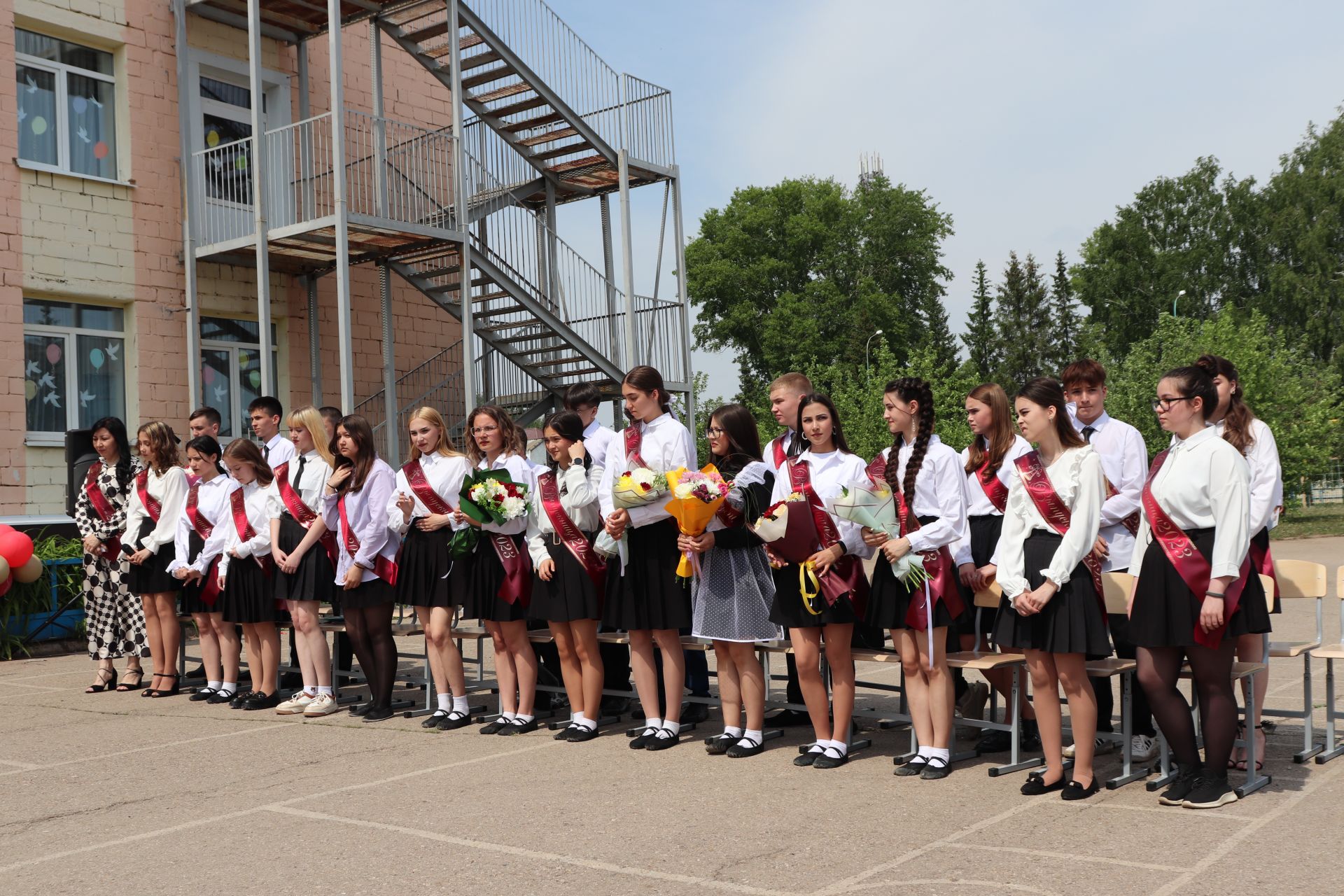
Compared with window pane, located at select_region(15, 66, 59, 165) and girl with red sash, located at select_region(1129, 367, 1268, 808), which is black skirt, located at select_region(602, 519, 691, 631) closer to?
girl with red sash, located at select_region(1129, 367, 1268, 808)

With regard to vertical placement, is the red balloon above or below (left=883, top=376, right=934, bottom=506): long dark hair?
below

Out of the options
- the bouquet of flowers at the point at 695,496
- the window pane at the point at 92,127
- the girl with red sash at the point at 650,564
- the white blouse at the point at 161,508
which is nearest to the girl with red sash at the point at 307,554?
the white blouse at the point at 161,508

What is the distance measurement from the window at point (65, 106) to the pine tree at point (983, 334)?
58398 millimetres

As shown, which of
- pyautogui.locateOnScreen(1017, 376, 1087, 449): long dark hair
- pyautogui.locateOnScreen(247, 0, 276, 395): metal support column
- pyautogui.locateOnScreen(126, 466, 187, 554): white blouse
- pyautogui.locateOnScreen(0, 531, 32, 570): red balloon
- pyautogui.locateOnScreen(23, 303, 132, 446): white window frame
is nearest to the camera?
pyautogui.locateOnScreen(1017, 376, 1087, 449): long dark hair

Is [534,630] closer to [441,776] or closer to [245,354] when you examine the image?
[441,776]

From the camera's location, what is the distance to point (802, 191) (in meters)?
57.7

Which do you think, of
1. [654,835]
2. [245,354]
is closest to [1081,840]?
[654,835]

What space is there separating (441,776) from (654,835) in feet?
5.57

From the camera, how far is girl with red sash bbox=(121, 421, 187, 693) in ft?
30.9

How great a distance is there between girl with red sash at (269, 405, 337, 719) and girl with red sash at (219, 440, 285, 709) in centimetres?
10

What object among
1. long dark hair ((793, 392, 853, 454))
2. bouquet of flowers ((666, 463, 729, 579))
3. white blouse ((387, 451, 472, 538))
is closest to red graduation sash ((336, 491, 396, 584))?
white blouse ((387, 451, 472, 538))

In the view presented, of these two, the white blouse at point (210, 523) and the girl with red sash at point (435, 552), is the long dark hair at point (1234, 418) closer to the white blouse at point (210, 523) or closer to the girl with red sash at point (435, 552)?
the girl with red sash at point (435, 552)

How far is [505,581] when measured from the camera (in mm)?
7555

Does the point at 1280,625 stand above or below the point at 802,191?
below
